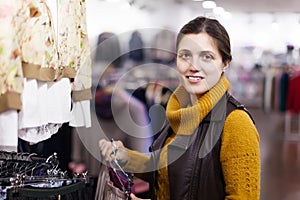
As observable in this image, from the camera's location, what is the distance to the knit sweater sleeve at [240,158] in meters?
1.57

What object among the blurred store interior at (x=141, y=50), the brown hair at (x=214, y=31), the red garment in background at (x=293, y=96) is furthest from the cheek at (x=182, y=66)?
the red garment in background at (x=293, y=96)

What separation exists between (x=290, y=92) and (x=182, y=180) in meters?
4.08

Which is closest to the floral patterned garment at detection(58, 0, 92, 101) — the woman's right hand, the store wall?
the woman's right hand

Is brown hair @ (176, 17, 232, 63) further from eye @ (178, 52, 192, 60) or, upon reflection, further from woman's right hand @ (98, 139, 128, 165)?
woman's right hand @ (98, 139, 128, 165)

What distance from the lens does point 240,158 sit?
158 centimetres

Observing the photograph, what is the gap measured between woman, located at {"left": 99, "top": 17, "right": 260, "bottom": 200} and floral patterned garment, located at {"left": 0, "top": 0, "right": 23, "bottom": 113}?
0.42 meters

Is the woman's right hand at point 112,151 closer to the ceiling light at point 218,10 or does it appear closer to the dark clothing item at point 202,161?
the dark clothing item at point 202,161

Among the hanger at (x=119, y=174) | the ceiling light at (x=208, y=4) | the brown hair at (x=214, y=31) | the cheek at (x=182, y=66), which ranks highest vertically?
the ceiling light at (x=208, y=4)

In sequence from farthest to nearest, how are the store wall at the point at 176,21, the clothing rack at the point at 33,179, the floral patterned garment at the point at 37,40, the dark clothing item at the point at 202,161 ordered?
the store wall at the point at 176,21, the dark clothing item at the point at 202,161, the floral patterned garment at the point at 37,40, the clothing rack at the point at 33,179

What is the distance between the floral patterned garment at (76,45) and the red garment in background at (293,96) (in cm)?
365

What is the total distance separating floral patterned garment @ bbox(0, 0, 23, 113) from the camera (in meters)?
1.43

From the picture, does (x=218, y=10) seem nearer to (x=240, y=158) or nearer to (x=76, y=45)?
(x=76, y=45)

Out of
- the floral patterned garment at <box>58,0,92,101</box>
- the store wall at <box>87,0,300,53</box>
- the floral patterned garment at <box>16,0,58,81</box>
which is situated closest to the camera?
the floral patterned garment at <box>16,0,58,81</box>

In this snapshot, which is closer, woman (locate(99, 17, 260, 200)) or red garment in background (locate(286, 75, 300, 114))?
woman (locate(99, 17, 260, 200))
